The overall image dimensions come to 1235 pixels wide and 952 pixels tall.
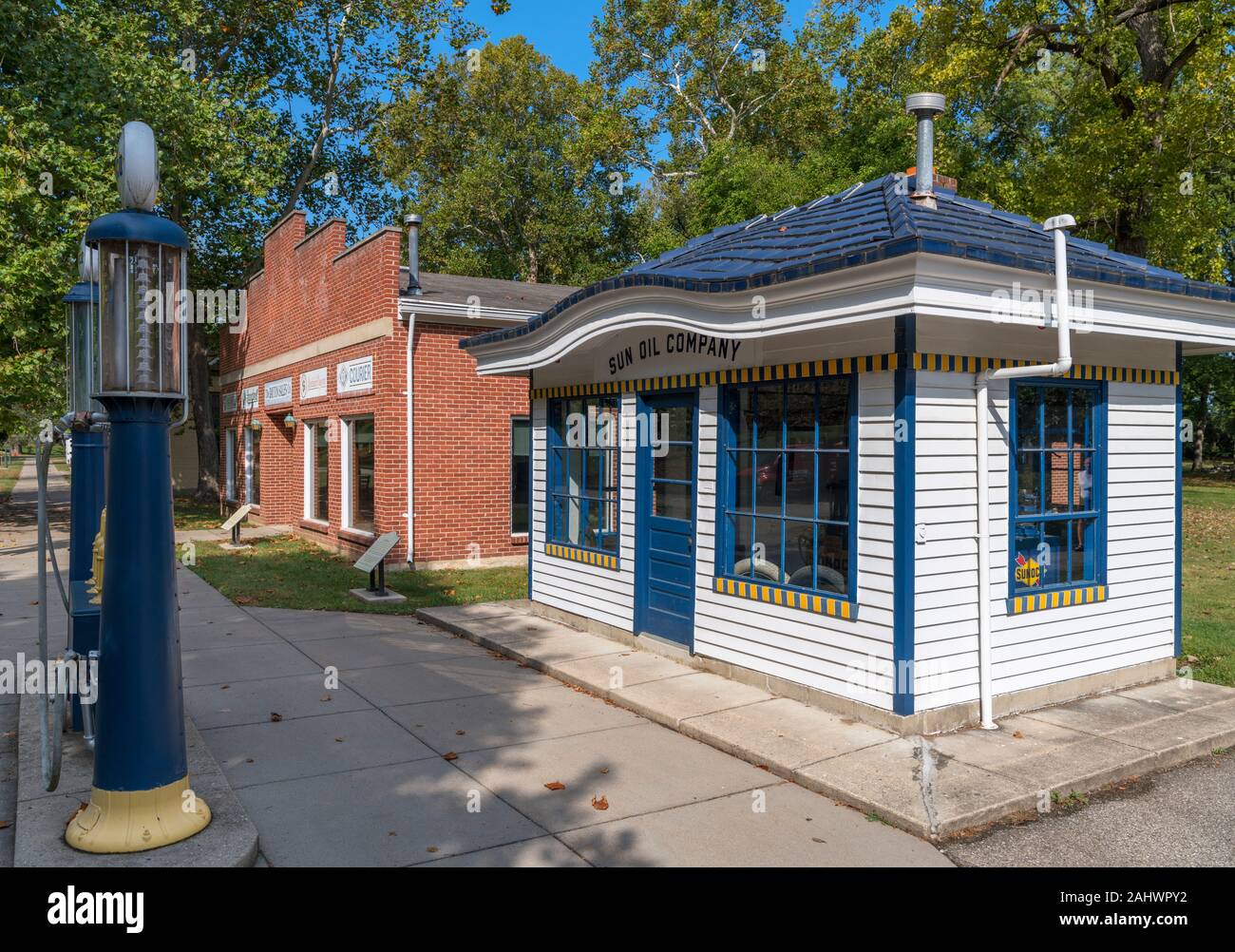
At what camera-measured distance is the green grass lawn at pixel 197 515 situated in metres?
21.5

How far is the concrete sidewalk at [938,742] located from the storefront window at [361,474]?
8.09 m

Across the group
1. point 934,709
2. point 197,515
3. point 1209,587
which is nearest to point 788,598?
point 934,709

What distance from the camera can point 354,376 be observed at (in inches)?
597

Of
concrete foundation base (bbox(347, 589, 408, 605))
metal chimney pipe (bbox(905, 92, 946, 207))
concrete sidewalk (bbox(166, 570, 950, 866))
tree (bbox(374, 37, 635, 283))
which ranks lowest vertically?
concrete sidewalk (bbox(166, 570, 950, 866))

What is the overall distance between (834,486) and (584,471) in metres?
3.61

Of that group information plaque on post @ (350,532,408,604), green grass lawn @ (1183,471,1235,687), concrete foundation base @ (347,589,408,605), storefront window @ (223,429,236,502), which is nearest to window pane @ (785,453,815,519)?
green grass lawn @ (1183,471,1235,687)

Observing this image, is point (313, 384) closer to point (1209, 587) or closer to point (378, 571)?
point (378, 571)

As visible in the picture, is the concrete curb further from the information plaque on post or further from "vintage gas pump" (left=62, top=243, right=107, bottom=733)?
the information plaque on post

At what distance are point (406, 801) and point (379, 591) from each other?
23.3ft

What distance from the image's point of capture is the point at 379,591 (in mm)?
11938

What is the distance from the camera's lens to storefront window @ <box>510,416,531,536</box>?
15055mm

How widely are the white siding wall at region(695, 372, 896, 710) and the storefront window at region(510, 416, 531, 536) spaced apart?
783 cm
